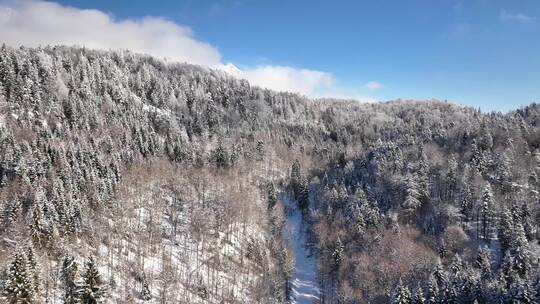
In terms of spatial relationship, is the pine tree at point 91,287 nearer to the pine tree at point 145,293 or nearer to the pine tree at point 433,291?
the pine tree at point 145,293

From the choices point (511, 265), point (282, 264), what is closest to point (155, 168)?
point (282, 264)

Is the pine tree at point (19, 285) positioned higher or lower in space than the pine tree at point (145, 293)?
higher

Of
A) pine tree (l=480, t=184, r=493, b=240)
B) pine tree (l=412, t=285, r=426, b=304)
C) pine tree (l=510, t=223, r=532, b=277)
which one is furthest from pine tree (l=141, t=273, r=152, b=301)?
pine tree (l=480, t=184, r=493, b=240)

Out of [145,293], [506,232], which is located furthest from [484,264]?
[145,293]

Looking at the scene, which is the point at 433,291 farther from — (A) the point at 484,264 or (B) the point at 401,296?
(A) the point at 484,264

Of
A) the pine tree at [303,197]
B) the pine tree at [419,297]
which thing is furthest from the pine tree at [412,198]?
the pine tree at [419,297]

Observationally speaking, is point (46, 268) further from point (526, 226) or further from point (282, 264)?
point (526, 226)
